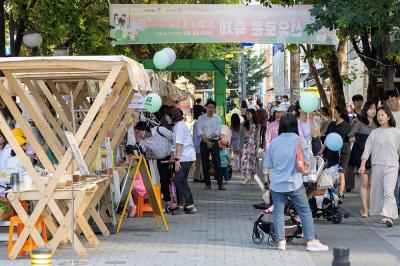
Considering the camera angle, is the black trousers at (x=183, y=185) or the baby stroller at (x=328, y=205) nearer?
the baby stroller at (x=328, y=205)

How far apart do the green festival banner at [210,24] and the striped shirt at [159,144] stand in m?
3.13

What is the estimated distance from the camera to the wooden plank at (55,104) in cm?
1307

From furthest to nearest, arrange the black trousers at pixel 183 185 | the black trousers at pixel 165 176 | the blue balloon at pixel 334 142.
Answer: the black trousers at pixel 165 176 → the black trousers at pixel 183 185 → the blue balloon at pixel 334 142

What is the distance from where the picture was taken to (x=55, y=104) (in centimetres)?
1317

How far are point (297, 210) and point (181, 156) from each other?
4.01 meters

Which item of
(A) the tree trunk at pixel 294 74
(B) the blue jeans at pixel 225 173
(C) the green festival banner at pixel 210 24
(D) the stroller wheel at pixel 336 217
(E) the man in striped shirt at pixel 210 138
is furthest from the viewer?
(A) the tree trunk at pixel 294 74

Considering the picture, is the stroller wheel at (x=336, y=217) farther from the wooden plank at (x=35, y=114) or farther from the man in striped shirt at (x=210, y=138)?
the man in striped shirt at (x=210, y=138)

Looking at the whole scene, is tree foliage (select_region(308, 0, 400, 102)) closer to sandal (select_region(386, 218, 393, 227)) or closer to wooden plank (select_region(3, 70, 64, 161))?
sandal (select_region(386, 218, 393, 227))

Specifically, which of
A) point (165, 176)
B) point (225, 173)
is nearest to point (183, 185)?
point (165, 176)

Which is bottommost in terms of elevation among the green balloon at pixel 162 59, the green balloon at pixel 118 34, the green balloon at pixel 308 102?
the green balloon at pixel 308 102

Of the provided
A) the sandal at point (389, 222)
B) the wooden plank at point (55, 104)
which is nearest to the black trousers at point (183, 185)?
the wooden plank at point (55, 104)

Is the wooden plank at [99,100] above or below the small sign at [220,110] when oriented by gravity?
above

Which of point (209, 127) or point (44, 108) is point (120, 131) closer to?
point (44, 108)

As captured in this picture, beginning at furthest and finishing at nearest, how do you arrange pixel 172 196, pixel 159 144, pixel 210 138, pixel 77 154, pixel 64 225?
pixel 210 138
pixel 172 196
pixel 159 144
pixel 64 225
pixel 77 154
